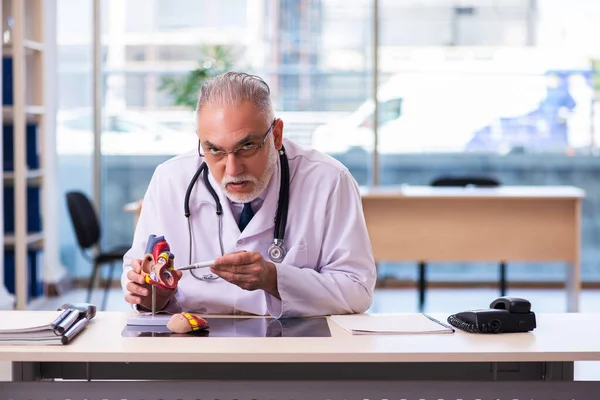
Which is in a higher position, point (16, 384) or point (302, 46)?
point (302, 46)

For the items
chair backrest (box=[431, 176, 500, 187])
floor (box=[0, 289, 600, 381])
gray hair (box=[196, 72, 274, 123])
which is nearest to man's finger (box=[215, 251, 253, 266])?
gray hair (box=[196, 72, 274, 123])

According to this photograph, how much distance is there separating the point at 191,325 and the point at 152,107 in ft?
15.5

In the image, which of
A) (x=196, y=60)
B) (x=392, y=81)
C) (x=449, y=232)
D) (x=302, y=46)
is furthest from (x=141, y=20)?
(x=449, y=232)

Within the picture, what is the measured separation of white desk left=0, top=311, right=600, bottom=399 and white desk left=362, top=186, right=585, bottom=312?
9.81 feet

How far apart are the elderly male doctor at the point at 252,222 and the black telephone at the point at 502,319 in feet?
1.14

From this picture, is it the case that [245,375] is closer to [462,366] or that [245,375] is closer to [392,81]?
[462,366]

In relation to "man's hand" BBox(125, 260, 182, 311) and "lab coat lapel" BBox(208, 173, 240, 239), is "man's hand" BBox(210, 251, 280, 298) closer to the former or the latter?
"man's hand" BBox(125, 260, 182, 311)

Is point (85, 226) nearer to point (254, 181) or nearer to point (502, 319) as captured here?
point (254, 181)

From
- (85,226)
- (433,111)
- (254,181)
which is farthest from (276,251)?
(433,111)

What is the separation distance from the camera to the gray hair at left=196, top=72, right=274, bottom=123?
2.18m

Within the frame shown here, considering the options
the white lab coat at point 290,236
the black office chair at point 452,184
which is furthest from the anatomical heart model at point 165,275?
the black office chair at point 452,184

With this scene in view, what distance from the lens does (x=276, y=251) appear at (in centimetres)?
229

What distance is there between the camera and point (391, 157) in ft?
21.5

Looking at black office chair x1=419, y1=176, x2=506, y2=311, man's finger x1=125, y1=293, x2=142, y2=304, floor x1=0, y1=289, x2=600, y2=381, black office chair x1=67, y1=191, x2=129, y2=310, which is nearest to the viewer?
man's finger x1=125, y1=293, x2=142, y2=304
